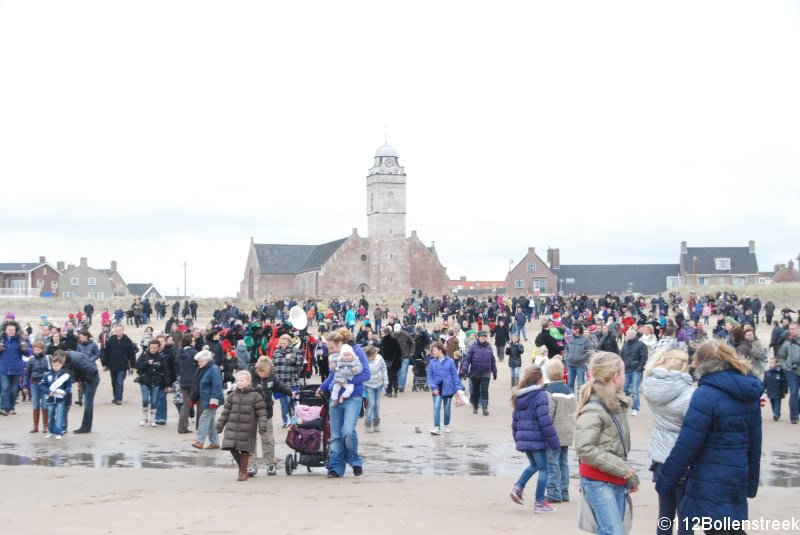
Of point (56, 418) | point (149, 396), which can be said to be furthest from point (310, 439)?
point (149, 396)

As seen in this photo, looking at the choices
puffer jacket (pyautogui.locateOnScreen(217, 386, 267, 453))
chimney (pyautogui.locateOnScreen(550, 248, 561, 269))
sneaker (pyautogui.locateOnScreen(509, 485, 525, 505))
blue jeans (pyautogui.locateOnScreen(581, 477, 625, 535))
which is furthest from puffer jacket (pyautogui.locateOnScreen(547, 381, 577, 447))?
chimney (pyautogui.locateOnScreen(550, 248, 561, 269))

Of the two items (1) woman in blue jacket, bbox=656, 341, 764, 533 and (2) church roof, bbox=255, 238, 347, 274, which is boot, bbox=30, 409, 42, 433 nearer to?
(1) woman in blue jacket, bbox=656, 341, 764, 533

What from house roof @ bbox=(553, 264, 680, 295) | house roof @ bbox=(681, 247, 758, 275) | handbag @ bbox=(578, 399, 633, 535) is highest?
house roof @ bbox=(681, 247, 758, 275)

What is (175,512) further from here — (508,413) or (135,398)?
(135,398)

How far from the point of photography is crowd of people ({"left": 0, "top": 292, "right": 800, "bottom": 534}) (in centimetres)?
625

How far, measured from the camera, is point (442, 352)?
1653 cm

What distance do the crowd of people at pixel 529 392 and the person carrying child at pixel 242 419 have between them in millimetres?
18

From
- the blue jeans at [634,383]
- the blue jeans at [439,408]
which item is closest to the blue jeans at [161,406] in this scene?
the blue jeans at [439,408]

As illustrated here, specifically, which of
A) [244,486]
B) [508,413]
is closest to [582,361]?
[508,413]

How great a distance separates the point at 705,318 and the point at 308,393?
109ft

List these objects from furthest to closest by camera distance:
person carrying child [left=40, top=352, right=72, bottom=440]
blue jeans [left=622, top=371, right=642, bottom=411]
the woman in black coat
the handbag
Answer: the woman in black coat
blue jeans [left=622, top=371, right=642, bottom=411]
person carrying child [left=40, top=352, right=72, bottom=440]
the handbag

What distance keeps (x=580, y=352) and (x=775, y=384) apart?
3.82 metres

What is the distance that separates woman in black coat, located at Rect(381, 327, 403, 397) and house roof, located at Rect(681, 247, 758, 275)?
79.0 meters

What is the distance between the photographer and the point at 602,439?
679cm
